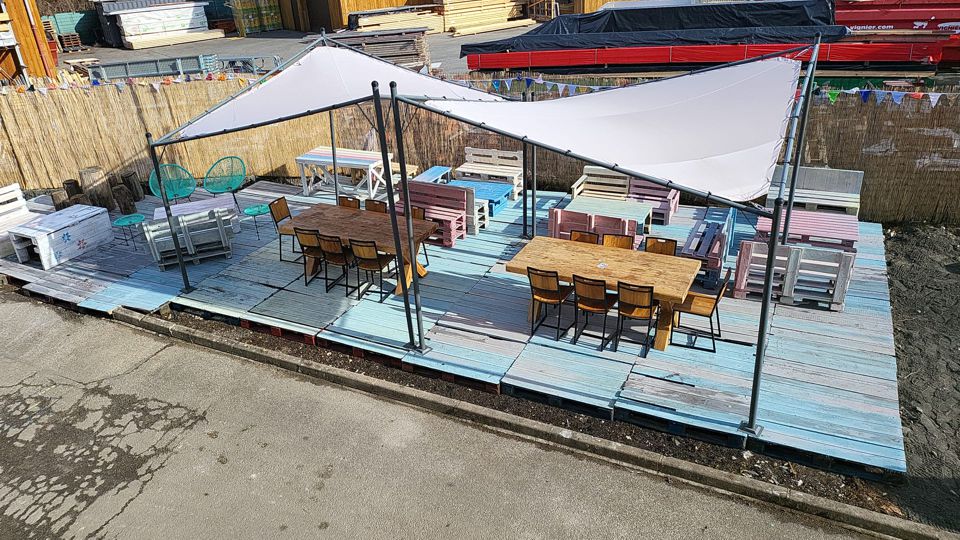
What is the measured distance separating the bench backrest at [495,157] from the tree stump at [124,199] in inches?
277

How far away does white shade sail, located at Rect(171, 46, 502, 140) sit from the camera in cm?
861

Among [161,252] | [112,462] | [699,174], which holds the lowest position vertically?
[112,462]

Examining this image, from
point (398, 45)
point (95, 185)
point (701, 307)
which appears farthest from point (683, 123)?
point (398, 45)

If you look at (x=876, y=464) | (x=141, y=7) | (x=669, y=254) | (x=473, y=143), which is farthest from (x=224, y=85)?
(x=141, y=7)

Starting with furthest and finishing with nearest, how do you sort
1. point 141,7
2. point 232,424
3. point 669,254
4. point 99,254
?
point 141,7, point 99,254, point 669,254, point 232,424

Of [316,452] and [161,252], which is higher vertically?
[161,252]

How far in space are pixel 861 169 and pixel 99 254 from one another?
1390 cm

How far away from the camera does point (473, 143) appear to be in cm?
1402

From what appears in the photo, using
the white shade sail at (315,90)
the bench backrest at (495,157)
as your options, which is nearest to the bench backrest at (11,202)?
the white shade sail at (315,90)

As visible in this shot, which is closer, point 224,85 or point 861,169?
point 861,169

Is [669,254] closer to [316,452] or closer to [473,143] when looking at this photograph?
[316,452]

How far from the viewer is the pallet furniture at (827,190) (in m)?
10.5

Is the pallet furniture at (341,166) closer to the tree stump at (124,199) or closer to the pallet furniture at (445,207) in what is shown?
the pallet furniture at (445,207)

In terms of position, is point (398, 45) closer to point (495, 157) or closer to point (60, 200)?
point (495, 157)
